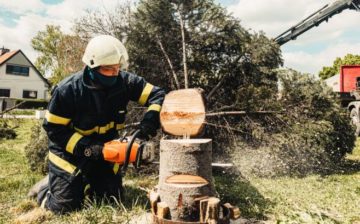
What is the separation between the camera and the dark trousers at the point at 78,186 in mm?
3444

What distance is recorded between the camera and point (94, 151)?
127 inches

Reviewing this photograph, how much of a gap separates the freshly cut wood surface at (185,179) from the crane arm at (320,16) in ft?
29.7

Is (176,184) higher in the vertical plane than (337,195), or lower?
higher

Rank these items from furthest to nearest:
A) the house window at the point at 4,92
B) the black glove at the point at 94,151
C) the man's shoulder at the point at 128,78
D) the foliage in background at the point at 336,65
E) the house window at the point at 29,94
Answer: the foliage in background at the point at 336,65 < the house window at the point at 29,94 < the house window at the point at 4,92 < the man's shoulder at the point at 128,78 < the black glove at the point at 94,151

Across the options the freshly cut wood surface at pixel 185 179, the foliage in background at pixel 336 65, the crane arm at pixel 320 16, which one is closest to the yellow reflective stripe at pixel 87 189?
the freshly cut wood surface at pixel 185 179

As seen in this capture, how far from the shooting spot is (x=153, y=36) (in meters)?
5.32

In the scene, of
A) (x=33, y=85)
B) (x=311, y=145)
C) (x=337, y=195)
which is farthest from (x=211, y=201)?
(x=33, y=85)

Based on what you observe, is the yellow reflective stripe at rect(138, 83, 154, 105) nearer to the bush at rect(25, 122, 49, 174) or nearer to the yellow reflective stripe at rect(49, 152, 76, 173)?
the yellow reflective stripe at rect(49, 152, 76, 173)

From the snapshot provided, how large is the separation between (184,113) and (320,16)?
9417 millimetres

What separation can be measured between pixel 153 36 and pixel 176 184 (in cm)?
306

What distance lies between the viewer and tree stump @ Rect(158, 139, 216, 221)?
2.69m

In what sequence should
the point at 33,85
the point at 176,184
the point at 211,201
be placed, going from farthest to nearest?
the point at 33,85 < the point at 176,184 < the point at 211,201

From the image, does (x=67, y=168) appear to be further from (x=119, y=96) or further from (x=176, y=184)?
(x=176, y=184)

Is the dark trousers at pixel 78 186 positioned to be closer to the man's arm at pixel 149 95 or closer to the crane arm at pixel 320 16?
the man's arm at pixel 149 95
